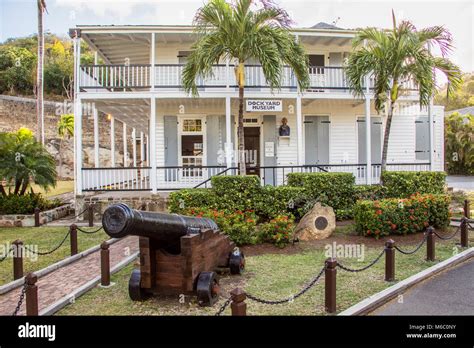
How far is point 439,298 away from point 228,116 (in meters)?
9.44

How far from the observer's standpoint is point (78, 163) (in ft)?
45.4

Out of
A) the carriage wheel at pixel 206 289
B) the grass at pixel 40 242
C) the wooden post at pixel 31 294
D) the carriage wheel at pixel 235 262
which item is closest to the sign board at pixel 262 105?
the grass at pixel 40 242

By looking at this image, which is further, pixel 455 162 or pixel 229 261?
pixel 455 162

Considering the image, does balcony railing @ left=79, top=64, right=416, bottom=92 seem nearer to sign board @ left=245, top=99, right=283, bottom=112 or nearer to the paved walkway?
sign board @ left=245, top=99, right=283, bottom=112

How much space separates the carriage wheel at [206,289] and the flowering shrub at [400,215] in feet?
18.4

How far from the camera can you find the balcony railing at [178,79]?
13.8 m

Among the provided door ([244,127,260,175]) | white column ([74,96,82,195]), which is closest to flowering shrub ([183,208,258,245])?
white column ([74,96,82,195])

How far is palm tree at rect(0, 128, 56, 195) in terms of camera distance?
1348cm

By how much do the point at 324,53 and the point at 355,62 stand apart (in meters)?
5.00

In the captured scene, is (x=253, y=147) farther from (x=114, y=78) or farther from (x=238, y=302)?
(x=238, y=302)

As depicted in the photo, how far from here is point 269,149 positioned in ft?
53.2

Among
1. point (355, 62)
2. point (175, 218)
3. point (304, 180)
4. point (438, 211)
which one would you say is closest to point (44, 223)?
point (304, 180)

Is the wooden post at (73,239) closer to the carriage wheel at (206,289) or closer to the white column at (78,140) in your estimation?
the carriage wheel at (206,289)
